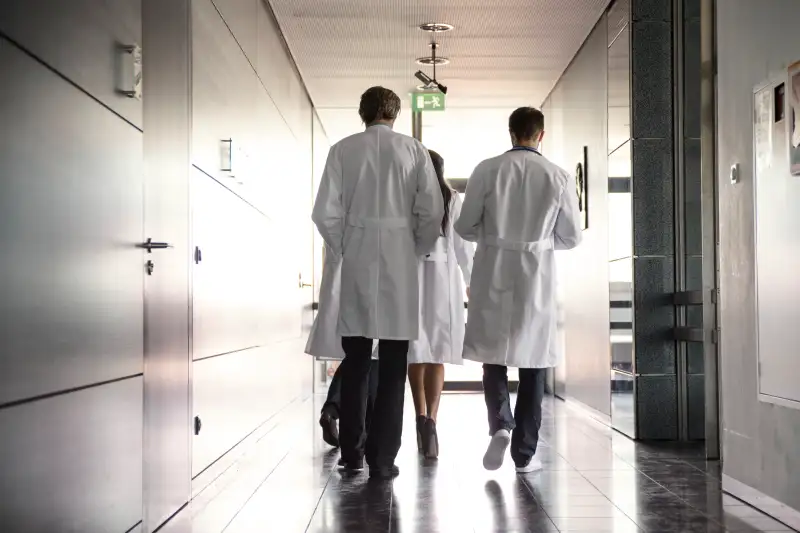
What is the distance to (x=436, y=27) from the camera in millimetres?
6945

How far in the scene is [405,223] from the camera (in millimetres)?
4195

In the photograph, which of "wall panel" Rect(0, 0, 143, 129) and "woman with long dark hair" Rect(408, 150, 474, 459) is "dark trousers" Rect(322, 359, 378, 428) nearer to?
"woman with long dark hair" Rect(408, 150, 474, 459)

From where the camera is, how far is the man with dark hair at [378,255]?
4113 mm

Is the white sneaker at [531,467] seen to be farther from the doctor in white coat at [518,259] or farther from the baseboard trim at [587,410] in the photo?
the baseboard trim at [587,410]

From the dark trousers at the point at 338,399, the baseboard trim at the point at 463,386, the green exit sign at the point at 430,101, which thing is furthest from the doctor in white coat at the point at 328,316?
the baseboard trim at the point at 463,386

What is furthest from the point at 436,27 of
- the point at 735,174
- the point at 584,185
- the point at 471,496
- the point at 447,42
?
the point at 471,496

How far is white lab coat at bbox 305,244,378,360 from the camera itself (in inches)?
170

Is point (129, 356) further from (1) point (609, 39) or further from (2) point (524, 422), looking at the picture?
(1) point (609, 39)

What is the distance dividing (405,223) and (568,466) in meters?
1.29

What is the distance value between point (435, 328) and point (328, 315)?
65 cm

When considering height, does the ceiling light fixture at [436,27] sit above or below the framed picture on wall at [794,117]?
above

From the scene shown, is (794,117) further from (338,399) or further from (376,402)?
(338,399)

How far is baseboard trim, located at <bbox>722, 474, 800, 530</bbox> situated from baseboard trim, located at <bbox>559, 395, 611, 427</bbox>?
2.61 m

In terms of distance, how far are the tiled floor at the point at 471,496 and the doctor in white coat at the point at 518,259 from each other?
0.39 meters
